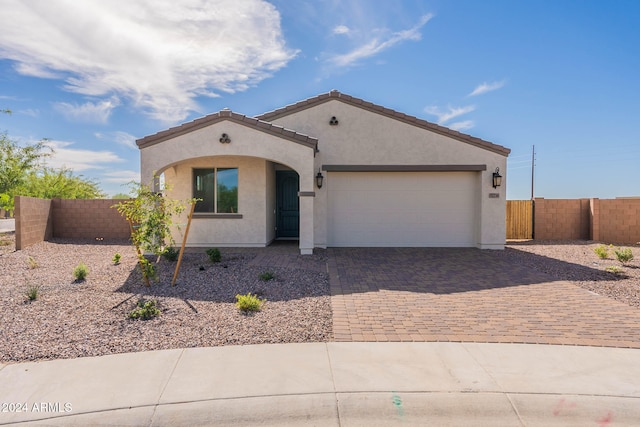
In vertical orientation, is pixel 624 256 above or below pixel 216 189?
below

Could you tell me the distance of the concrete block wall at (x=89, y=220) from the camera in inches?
582

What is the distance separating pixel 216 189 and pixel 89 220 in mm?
6900

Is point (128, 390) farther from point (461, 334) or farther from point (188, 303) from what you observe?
point (461, 334)

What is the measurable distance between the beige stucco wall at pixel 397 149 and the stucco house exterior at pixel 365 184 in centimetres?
3

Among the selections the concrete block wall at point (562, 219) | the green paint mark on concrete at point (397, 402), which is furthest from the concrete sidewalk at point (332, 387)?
the concrete block wall at point (562, 219)

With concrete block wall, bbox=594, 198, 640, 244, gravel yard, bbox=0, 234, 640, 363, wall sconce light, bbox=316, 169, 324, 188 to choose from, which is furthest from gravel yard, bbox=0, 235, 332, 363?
concrete block wall, bbox=594, 198, 640, 244

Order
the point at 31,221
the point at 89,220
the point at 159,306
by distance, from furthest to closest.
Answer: the point at 89,220 < the point at 31,221 < the point at 159,306

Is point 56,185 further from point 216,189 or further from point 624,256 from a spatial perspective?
point 624,256

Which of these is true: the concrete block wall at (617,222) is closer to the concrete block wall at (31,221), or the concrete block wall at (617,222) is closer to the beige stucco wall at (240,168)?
the beige stucco wall at (240,168)

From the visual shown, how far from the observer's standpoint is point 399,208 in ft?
41.5

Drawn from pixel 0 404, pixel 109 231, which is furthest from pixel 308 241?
pixel 109 231

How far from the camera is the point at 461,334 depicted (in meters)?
4.85

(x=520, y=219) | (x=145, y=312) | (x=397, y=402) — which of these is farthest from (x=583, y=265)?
(x=145, y=312)

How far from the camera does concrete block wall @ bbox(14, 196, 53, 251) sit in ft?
38.7
